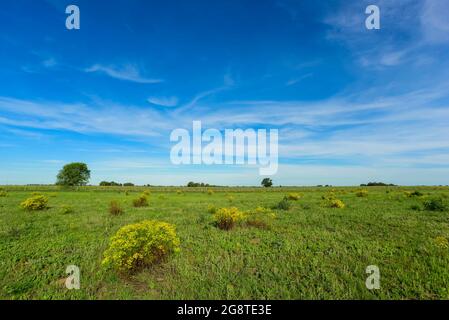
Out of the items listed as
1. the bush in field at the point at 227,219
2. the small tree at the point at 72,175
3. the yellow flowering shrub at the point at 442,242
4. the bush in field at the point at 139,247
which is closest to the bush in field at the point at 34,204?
the bush in field at the point at 227,219

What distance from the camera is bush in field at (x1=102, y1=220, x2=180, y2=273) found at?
6.82m

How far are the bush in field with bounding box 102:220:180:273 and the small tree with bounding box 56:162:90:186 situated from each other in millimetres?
84400

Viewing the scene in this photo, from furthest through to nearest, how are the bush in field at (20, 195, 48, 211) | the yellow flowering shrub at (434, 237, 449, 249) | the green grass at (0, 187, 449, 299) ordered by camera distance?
the bush in field at (20, 195, 48, 211)
the yellow flowering shrub at (434, 237, 449, 249)
the green grass at (0, 187, 449, 299)

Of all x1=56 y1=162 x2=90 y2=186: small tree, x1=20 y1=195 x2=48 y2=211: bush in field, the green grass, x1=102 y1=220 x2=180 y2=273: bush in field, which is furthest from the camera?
x1=56 y1=162 x2=90 y2=186: small tree

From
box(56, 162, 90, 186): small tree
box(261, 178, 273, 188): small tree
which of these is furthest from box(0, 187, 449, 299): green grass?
box(261, 178, 273, 188): small tree

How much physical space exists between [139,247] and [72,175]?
280 ft

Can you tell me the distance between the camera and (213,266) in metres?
7.11

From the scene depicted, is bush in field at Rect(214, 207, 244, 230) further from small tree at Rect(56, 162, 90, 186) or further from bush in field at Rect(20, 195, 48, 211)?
small tree at Rect(56, 162, 90, 186)

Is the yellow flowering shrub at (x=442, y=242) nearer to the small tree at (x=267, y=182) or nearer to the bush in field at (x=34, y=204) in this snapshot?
the bush in field at (x=34, y=204)

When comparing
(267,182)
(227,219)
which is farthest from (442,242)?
(267,182)

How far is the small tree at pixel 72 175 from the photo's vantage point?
78062 mm

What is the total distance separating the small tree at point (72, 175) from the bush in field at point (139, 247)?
277ft
